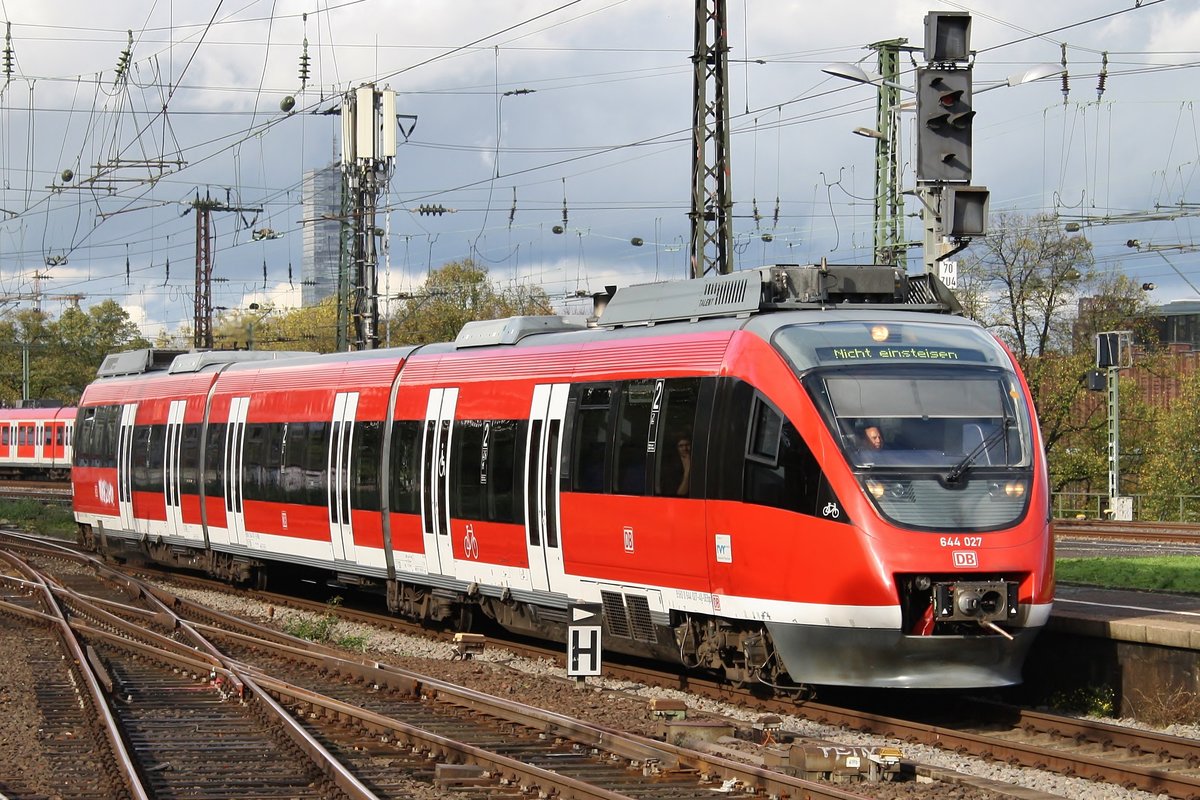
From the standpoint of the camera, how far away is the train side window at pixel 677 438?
13.8m

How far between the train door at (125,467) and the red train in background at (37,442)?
1432 inches

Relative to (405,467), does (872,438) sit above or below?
above

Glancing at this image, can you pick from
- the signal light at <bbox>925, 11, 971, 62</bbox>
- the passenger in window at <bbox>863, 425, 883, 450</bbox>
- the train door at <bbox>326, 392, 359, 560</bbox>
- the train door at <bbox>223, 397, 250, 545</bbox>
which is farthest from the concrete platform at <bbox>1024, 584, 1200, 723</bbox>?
the train door at <bbox>223, 397, 250, 545</bbox>

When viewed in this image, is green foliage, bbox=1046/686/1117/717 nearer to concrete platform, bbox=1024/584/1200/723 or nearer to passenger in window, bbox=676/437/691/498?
concrete platform, bbox=1024/584/1200/723

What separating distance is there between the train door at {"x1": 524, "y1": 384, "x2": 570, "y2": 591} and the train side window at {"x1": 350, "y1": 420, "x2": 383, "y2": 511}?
4072 millimetres

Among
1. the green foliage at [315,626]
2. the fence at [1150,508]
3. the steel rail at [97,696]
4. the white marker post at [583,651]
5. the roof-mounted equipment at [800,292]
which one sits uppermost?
the roof-mounted equipment at [800,292]

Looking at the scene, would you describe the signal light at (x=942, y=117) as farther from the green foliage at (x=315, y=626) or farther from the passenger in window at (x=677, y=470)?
the green foliage at (x=315, y=626)

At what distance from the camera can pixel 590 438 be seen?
15336mm

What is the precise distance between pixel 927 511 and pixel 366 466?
9.87 metres

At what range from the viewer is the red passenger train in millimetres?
12125

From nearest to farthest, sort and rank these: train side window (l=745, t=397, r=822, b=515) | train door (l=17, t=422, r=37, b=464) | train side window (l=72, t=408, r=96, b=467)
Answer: train side window (l=745, t=397, r=822, b=515) < train side window (l=72, t=408, r=96, b=467) < train door (l=17, t=422, r=37, b=464)

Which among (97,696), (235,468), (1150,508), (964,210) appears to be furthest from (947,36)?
(1150,508)

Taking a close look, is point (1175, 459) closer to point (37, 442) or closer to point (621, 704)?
point (621, 704)

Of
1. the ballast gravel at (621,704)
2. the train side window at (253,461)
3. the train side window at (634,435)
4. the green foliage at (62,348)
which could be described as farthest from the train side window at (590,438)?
the green foliage at (62,348)
